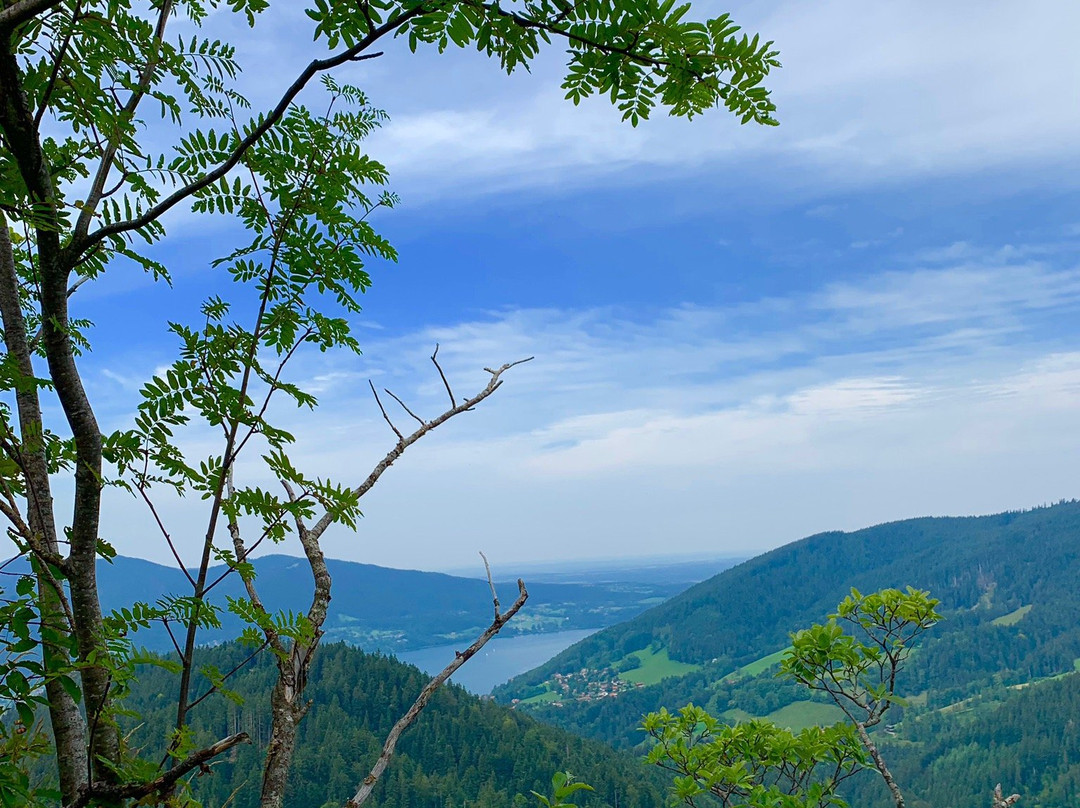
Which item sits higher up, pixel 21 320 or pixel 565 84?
pixel 565 84

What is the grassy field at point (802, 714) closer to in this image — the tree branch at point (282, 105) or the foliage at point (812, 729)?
the foliage at point (812, 729)

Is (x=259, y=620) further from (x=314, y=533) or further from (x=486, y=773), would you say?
(x=486, y=773)

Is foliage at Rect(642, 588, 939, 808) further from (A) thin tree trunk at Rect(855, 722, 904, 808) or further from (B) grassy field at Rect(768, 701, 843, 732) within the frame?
(B) grassy field at Rect(768, 701, 843, 732)

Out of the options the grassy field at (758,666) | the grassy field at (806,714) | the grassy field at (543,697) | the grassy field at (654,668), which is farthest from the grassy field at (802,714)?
the grassy field at (543,697)

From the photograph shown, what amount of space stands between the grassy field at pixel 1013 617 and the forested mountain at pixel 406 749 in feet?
474

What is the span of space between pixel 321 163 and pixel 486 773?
88351 millimetres

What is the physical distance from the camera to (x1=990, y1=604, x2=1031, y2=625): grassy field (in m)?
181

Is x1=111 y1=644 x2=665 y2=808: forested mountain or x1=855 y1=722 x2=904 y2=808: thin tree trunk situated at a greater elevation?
x1=855 y1=722 x2=904 y2=808: thin tree trunk

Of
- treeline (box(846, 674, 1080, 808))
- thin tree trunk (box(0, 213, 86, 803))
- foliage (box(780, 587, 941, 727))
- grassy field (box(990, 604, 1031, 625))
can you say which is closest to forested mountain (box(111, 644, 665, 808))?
treeline (box(846, 674, 1080, 808))

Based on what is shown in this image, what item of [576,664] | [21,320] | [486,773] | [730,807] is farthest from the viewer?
[576,664]

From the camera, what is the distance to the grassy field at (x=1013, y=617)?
593ft

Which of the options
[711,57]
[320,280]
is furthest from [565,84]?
[320,280]

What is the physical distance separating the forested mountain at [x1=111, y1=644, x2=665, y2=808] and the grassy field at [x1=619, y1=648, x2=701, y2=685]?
83444 millimetres

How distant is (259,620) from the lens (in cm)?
193
